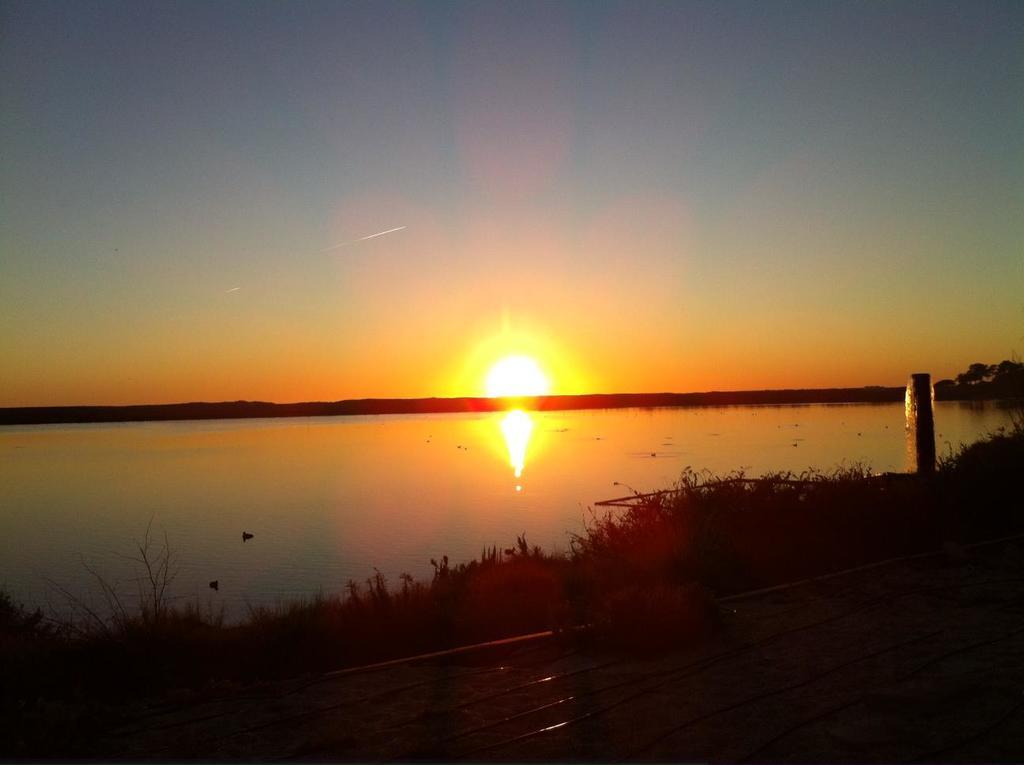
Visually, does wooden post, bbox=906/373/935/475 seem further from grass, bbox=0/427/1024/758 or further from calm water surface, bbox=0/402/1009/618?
calm water surface, bbox=0/402/1009/618

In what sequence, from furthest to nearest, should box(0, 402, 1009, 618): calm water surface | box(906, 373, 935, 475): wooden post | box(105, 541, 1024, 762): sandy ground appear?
box(0, 402, 1009, 618): calm water surface, box(906, 373, 935, 475): wooden post, box(105, 541, 1024, 762): sandy ground

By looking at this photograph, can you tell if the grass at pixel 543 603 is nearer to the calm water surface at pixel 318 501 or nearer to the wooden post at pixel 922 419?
the wooden post at pixel 922 419

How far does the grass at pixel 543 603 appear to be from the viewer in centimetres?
708

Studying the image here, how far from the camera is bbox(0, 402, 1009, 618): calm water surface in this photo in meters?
18.0

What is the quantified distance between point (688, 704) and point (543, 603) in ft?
12.6

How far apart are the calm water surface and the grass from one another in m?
4.45

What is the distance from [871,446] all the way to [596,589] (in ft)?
125

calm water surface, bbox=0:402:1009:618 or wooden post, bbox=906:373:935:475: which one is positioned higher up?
wooden post, bbox=906:373:935:475

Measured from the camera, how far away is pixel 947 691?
5.23 metres

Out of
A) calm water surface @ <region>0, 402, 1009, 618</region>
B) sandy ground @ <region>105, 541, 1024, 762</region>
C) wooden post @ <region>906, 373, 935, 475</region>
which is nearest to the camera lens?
sandy ground @ <region>105, 541, 1024, 762</region>

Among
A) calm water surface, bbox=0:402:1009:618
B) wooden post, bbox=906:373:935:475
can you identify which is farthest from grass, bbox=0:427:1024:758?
calm water surface, bbox=0:402:1009:618

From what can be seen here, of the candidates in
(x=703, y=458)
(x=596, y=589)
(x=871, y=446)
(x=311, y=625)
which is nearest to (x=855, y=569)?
(x=596, y=589)

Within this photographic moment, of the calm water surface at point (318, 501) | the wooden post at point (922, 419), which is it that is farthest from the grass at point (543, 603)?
the calm water surface at point (318, 501)

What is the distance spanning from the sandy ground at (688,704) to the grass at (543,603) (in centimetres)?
48
